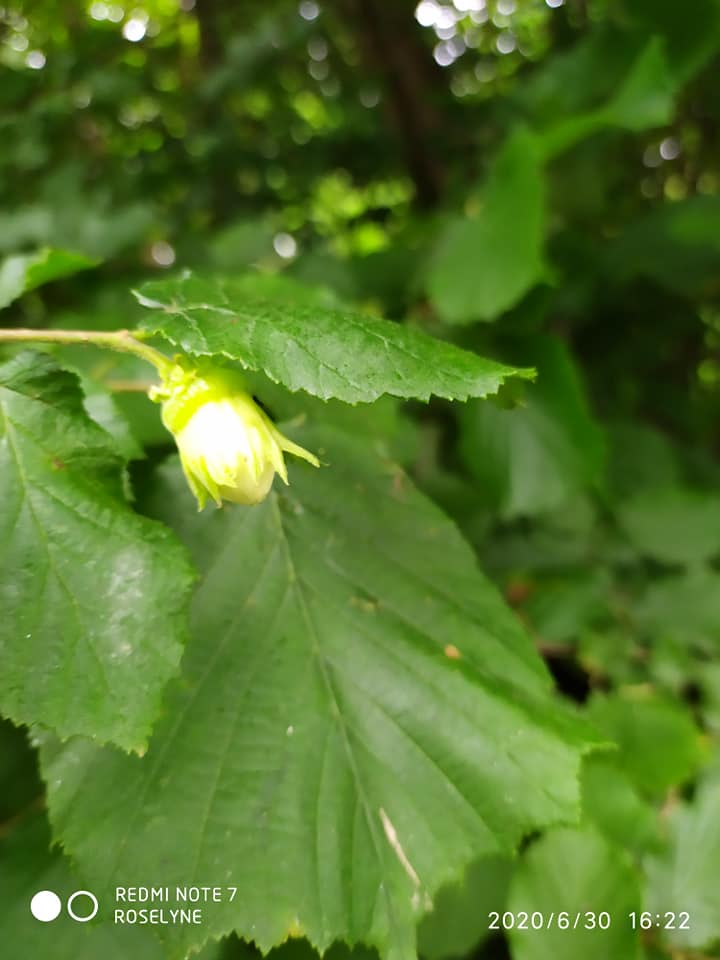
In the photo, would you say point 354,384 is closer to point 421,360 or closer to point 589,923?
point 421,360

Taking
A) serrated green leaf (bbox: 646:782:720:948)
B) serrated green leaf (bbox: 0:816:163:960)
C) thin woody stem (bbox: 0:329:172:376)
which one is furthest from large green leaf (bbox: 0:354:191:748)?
serrated green leaf (bbox: 646:782:720:948)

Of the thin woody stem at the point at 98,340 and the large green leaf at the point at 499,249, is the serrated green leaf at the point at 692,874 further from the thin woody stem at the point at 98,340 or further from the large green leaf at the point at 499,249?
the thin woody stem at the point at 98,340

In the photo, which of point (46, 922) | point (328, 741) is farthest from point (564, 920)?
point (46, 922)

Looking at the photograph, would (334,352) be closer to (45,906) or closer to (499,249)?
(45,906)

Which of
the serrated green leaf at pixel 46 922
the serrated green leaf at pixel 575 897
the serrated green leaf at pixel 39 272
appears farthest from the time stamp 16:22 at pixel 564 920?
the serrated green leaf at pixel 39 272

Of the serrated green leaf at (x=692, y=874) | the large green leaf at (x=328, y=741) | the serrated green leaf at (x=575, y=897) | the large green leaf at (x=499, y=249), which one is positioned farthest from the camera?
the large green leaf at (x=499, y=249)
